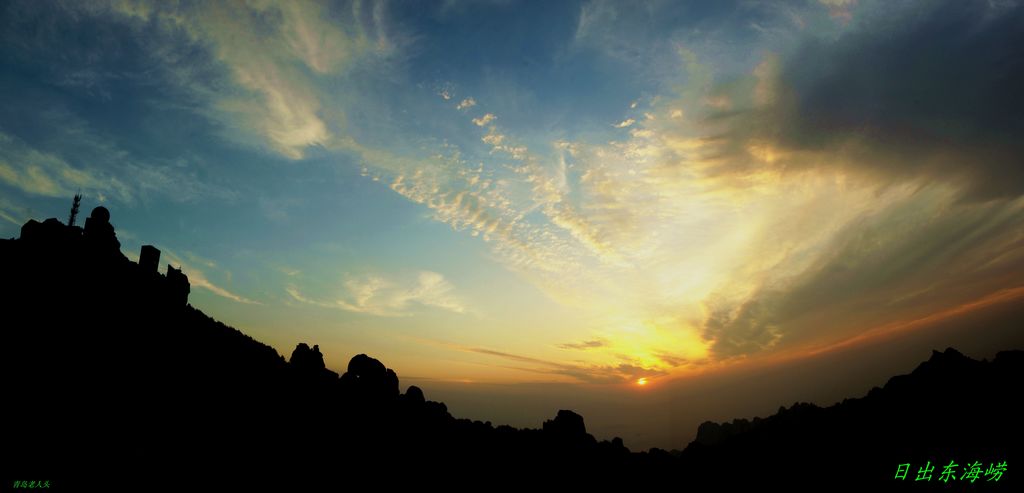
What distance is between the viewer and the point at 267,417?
257ft

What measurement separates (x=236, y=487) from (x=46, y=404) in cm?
2872

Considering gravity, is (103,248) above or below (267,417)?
above

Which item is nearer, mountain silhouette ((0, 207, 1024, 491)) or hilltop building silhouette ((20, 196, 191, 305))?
mountain silhouette ((0, 207, 1024, 491))

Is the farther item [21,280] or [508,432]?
[508,432]

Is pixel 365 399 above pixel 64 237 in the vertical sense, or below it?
below

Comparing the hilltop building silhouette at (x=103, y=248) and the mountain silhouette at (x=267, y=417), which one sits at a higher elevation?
the hilltop building silhouette at (x=103, y=248)

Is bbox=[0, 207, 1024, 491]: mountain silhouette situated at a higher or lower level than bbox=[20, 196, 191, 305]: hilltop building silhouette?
lower

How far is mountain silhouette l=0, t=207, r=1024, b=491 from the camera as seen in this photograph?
2345 inches

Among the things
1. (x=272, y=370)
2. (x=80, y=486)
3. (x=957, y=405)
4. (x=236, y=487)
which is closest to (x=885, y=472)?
(x=957, y=405)

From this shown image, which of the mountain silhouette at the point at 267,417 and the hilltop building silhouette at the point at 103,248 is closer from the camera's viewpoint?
the mountain silhouette at the point at 267,417

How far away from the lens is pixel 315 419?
87.9 m

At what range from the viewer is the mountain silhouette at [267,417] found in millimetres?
59562

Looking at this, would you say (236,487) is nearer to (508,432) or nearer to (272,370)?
(272,370)

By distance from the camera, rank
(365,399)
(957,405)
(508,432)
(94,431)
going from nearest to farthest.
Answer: (94,431)
(957,405)
(365,399)
(508,432)
